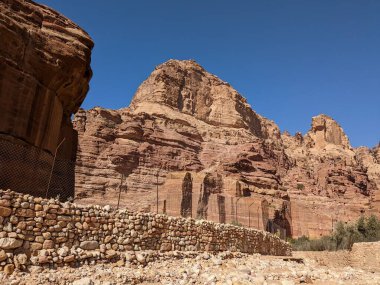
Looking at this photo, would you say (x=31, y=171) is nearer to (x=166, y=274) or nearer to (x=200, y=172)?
(x=166, y=274)

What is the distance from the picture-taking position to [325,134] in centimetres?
15338

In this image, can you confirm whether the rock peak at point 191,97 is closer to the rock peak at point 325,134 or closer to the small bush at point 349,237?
the rock peak at point 325,134

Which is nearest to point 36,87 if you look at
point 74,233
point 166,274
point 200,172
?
point 74,233

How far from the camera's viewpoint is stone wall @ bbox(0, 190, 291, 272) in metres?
9.52

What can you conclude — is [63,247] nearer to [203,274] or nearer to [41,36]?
[203,274]

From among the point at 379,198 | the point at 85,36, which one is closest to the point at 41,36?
the point at 85,36

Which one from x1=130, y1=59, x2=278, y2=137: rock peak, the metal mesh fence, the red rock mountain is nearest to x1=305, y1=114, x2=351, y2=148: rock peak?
x1=130, y1=59, x2=278, y2=137: rock peak

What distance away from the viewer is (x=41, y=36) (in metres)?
17.5

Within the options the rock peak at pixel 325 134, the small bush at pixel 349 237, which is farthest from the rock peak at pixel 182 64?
→ the small bush at pixel 349 237

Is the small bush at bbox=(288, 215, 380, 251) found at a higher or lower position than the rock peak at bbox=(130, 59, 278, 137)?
lower

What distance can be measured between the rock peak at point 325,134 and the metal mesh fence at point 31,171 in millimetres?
144785

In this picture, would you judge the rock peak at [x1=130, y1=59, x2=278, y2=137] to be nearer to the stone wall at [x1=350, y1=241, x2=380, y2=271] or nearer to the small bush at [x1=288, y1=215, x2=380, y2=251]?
the small bush at [x1=288, y1=215, x2=380, y2=251]

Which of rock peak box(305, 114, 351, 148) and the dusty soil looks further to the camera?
rock peak box(305, 114, 351, 148)

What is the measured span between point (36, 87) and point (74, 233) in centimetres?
840
